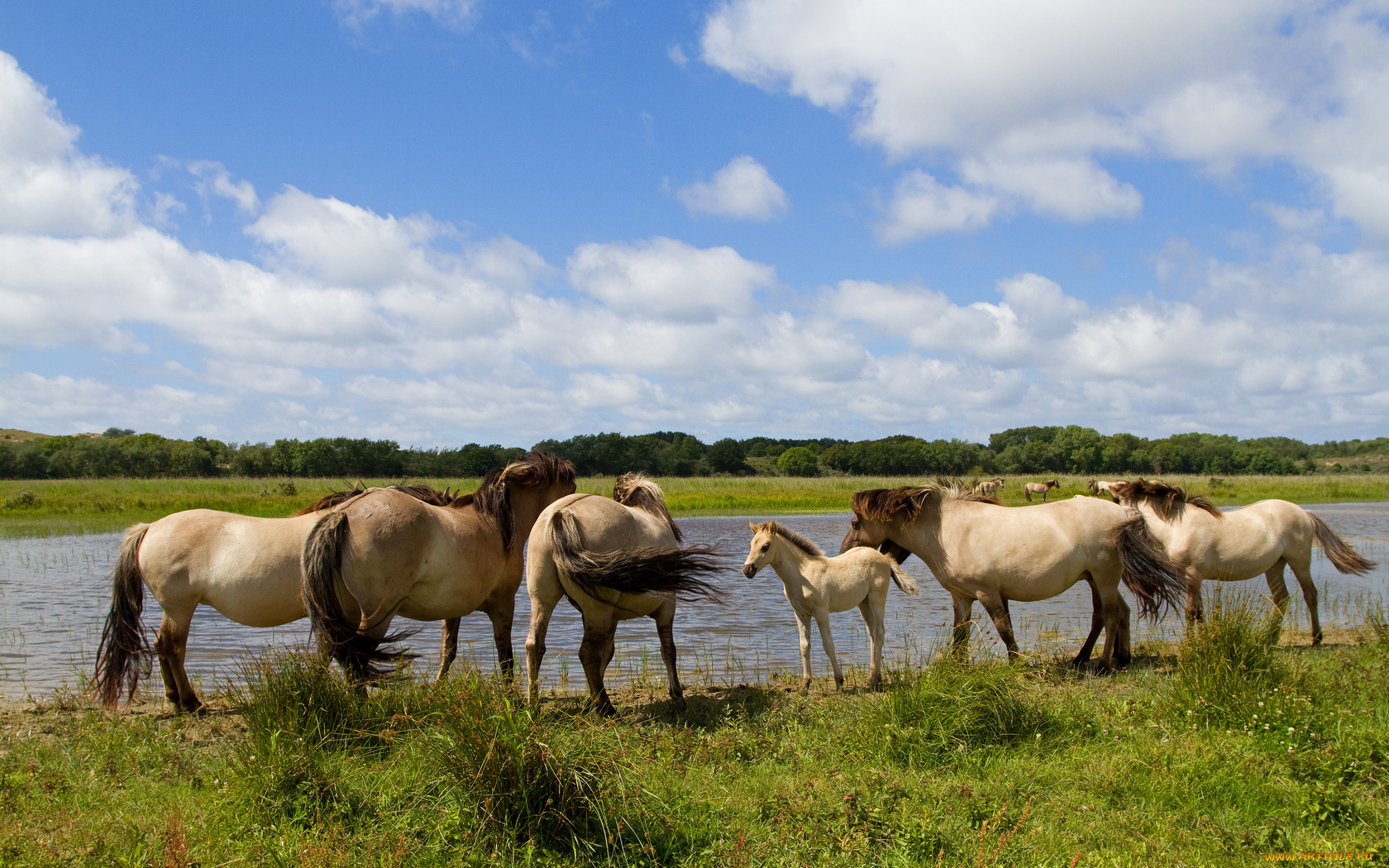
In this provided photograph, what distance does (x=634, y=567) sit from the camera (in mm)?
5441

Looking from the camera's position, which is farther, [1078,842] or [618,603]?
[618,603]

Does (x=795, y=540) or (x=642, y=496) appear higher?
(x=642, y=496)

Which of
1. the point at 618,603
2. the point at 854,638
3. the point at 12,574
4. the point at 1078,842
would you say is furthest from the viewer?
the point at 12,574

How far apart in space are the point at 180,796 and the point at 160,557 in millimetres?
2684

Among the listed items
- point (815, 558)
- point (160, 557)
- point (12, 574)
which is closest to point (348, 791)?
point (160, 557)

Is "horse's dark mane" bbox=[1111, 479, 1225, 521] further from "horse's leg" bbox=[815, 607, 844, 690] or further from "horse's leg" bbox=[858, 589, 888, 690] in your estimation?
"horse's leg" bbox=[815, 607, 844, 690]

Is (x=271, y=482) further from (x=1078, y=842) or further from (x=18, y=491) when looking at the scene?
(x=1078, y=842)

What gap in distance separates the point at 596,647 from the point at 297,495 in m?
25.0

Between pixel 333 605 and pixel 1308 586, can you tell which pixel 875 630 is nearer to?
pixel 333 605

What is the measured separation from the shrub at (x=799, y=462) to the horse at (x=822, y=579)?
195 ft

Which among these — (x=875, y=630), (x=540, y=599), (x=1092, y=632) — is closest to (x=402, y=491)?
(x=540, y=599)

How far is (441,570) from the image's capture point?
237 inches

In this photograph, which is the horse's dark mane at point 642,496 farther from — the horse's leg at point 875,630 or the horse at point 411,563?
the horse's leg at point 875,630

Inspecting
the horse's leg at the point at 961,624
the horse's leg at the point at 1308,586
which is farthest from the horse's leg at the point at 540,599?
the horse's leg at the point at 1308,586
